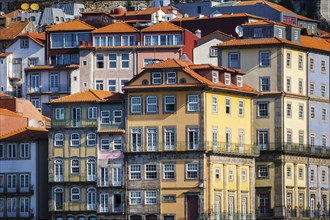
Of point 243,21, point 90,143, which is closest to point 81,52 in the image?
point 243,21

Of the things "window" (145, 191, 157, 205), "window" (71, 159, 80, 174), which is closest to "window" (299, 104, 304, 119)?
"window" (145, 191, 157, 205)

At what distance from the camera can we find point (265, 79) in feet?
436

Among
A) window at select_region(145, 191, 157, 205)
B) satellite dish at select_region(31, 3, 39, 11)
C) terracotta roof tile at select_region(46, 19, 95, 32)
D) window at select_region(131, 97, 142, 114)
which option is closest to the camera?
window at select_region(145, 191, 157, 205)

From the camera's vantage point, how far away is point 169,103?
122625 mm

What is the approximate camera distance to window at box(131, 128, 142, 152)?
402 ft

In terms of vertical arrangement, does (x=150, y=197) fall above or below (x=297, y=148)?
below

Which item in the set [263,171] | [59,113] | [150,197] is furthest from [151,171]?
[263,171]

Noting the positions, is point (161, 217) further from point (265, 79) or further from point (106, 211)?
point (265, 79)

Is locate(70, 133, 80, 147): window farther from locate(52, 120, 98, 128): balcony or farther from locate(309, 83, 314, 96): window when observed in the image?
locate(309, 83, 314, 96): window

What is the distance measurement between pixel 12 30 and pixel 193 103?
45.4m

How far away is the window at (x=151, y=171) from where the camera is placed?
122 m

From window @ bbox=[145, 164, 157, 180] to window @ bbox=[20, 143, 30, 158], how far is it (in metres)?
10.3

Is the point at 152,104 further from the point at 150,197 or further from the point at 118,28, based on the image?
the point at 118,28

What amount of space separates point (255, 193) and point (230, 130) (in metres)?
7.13
